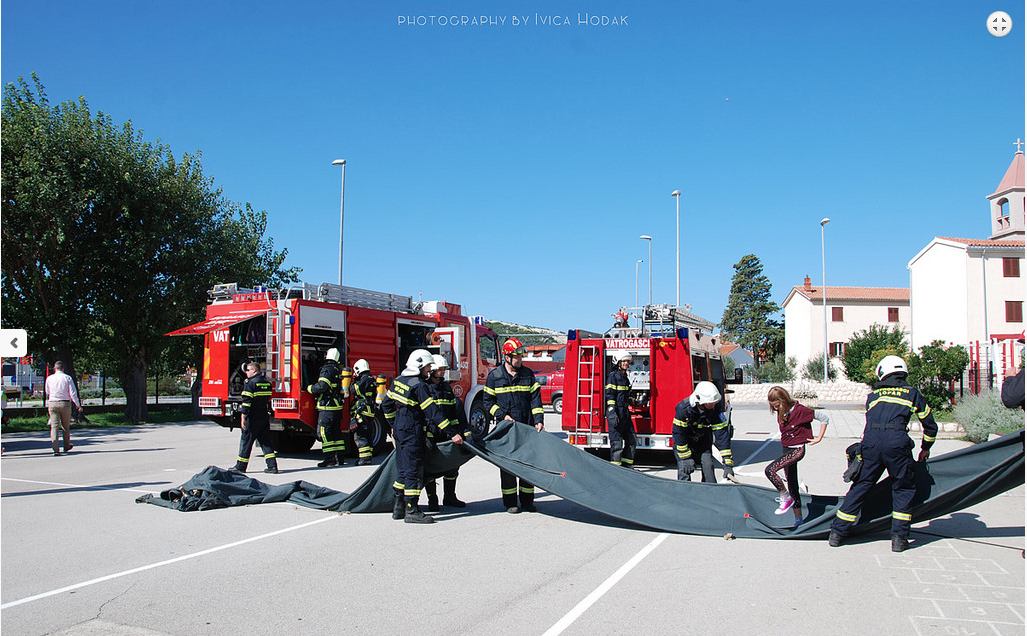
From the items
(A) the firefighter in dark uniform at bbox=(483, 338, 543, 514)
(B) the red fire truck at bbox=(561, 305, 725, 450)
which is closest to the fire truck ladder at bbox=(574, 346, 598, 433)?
(B) the red fire truck at bbox=(561, 305, 725, 450)

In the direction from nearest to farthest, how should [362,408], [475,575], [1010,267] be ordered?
[475,575] < [362,408] < [1010,267]

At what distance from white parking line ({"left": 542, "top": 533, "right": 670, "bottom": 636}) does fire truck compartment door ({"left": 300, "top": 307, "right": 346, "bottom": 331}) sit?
28.2 ft

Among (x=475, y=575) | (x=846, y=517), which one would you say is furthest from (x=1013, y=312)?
(x=475, y=575)

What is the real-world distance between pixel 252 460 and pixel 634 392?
265 inches

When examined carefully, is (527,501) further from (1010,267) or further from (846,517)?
(1010,267)

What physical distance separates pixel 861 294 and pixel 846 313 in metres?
1.94

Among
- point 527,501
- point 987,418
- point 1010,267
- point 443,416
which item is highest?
point 1010,267

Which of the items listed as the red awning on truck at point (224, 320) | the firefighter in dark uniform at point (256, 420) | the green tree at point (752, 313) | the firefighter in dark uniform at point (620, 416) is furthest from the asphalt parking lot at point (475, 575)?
the green tree at point (752, 313)

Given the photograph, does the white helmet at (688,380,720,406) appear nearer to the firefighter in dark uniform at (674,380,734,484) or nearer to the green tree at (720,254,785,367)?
the firefighter in dark uniform at (674,380,734,484)

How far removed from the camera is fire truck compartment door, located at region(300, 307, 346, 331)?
1411 cm

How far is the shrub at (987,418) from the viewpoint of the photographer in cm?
1590

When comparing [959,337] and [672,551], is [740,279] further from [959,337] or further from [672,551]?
[672,551]

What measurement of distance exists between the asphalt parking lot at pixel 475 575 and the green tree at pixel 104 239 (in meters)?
15.1

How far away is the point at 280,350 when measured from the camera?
45.2 ft
